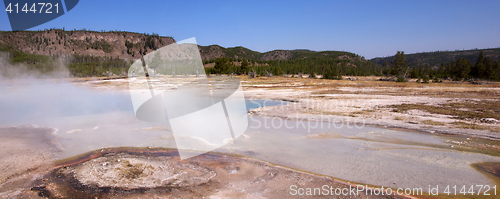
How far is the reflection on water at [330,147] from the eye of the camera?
494 cm

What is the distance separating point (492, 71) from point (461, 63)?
7.86 m

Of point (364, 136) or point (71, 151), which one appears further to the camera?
point (364, 136)

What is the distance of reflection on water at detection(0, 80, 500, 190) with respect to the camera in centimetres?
494

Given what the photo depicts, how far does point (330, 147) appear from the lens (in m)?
6.65

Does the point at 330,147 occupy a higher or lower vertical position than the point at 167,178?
lower

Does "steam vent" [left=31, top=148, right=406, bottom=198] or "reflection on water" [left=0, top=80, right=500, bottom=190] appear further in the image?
"reflection on water" [left=0, top=80, right=500, bottom=190]

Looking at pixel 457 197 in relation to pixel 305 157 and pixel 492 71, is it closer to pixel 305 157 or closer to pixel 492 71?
pixel 305 157

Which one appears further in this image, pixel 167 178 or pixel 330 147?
pixel 330 147

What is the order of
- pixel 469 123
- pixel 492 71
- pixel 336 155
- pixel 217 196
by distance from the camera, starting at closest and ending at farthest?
1. pixel 217 196
2. pixel 336 155
3. pixel 469 123
4. pixel 492 71

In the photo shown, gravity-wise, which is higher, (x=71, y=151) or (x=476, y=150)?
(x=71, y=151)

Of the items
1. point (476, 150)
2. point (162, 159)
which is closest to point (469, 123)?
point (476, 150)

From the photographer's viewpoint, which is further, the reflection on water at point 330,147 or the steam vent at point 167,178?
the reflection on water at point 330,147

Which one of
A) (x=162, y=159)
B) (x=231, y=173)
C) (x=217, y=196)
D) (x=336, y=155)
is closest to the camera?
(x=217, y=196)

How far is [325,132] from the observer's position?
830cm
